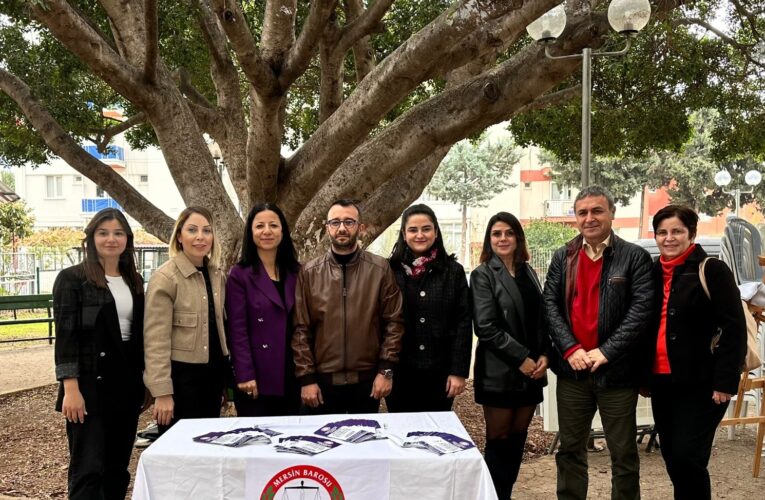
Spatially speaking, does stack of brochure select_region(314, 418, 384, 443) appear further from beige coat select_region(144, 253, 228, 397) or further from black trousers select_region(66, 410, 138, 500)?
black trousers select_region(66, 410, 138, 500)

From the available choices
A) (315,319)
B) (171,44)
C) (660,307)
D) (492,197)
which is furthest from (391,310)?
(492,197)

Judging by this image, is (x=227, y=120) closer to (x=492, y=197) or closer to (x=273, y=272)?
(x=273, y=272)

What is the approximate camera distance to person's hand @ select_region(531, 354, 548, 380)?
4070 millimetres

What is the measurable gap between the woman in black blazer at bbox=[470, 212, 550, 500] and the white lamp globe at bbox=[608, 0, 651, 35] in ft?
10.8

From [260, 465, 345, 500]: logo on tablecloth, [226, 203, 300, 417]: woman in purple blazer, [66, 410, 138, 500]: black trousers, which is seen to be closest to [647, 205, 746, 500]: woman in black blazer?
[260, 465, 345, 500]: logo on tablecloth

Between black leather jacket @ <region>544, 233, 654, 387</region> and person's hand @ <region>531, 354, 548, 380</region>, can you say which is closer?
black leather jacket @ <region>544, 233, 654, 387</region>

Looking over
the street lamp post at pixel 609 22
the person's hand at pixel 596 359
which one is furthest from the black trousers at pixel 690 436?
the street lamp post at pixel 609 22

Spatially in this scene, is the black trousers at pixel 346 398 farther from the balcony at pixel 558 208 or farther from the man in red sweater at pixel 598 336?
the balcony at pixel 558 208

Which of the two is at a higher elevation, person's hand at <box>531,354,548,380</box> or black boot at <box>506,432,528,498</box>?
person's hand at <box>531,354,548,380</box>

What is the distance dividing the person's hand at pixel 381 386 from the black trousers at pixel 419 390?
0.23 meters

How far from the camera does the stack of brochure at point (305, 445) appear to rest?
300 cm

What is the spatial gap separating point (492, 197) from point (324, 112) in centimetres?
3732

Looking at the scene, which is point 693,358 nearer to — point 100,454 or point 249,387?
point 249,387

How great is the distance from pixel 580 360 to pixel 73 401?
2.73m
